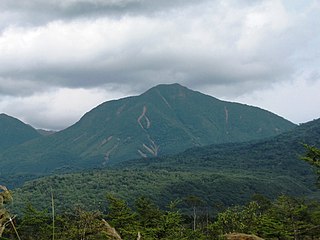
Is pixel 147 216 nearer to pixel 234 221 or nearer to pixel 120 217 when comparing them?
pixel 120 217

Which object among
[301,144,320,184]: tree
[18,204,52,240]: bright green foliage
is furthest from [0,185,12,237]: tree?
[18,204,52,240]: bright green foliage

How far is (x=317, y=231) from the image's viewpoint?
1773 inches

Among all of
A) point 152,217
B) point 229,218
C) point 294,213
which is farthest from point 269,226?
point 229,218

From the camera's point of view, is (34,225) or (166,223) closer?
(166,223)

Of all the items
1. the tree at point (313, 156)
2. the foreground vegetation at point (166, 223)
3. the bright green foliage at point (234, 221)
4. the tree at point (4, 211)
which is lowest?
the bright green foliage at point (234, 221)

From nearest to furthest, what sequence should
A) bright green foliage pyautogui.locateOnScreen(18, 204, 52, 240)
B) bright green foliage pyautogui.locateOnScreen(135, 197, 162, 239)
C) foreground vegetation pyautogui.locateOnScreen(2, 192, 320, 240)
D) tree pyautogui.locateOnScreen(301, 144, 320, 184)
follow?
tree pyautogui.locateOnScreen(301, 144, 320, 184) < foreground vegetation pyautogui.locateOnScreen(2, 192, 320, 240) < bright green foliage pyautogui.locateOnScreen(135, 197, 162, 239) < bright green foliage pyautogui.locateOnScreen(18, 204, 52, 240)

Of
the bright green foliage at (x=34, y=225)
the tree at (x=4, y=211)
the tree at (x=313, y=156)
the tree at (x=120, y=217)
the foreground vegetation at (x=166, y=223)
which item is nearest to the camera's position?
the tree at (x=4, y=211)

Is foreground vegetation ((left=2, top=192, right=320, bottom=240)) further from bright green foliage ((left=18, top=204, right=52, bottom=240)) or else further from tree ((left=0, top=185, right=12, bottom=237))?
tree ((left=0, top=185, right=12, bottom=237))

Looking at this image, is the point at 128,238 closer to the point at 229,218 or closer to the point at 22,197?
the point at 229,218

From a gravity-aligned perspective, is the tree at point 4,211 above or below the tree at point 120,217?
above

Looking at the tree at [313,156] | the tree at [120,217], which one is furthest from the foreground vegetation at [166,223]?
the tree at [313,156]

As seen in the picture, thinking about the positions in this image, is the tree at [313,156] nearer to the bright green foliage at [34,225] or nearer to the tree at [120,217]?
the tree at [120,217]

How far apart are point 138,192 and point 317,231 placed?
14670 centimetres

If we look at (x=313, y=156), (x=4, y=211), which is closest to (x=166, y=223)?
(x=313, y=156)
